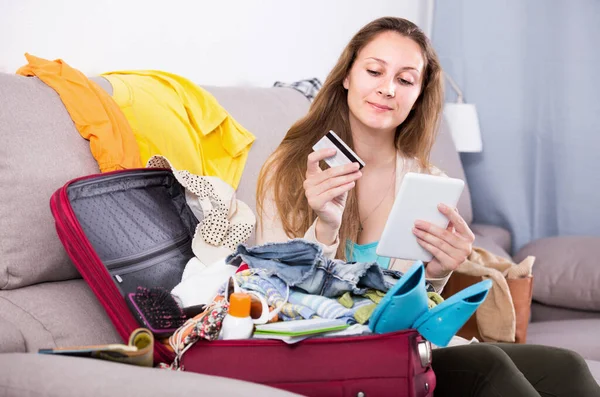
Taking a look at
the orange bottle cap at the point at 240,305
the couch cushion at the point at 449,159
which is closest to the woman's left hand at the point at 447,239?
the orange bottle cap at the point at 240,305

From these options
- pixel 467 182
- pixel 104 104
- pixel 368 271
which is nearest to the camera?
pixel 368 271

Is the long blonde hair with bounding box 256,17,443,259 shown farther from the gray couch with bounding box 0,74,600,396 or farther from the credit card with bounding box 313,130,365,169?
the gray couch with bounding box 0,74,600,396

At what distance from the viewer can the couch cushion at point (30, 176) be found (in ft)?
4.46

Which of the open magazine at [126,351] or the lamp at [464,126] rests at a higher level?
the open magazine at [126,351]

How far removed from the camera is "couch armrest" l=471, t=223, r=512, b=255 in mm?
2945

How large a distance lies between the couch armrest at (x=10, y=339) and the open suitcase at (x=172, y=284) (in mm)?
140

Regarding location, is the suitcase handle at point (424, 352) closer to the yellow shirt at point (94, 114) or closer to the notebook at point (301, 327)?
the notebook at point (301, 327)

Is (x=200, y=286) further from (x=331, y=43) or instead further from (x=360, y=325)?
(x=331, y=43)

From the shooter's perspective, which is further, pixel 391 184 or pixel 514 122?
pixel 514 122

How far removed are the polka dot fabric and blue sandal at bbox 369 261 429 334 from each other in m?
0.51

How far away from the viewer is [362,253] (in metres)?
1.72

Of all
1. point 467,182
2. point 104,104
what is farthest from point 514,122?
point 104,104

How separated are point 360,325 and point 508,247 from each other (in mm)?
2037

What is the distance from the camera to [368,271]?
1.30 metres
